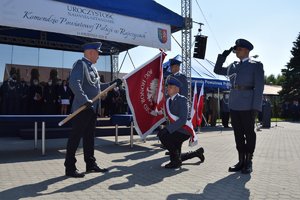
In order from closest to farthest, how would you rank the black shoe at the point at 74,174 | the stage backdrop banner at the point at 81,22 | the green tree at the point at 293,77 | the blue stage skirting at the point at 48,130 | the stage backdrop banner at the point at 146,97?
the black shoe at the point at 74,174 → the stage backdrop banner at the point at 146,97 → the stage backdrop banner at the point at 81,22 → the blue stage skirting at the point at 48,130 → the green tree at the point at 293,77

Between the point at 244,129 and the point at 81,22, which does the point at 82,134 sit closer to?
the point at 244,129

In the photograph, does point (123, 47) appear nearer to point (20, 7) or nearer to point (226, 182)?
point (20, 7)

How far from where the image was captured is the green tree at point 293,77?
41.5 meters

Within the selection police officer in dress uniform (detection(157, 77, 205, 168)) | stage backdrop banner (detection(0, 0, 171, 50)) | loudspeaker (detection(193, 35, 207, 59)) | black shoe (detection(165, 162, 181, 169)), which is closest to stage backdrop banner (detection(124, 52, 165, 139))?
police officer in dress uniform (detection(157, 77, 205, 168))

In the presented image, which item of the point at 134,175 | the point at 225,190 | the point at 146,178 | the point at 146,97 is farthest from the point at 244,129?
the point at 146,97

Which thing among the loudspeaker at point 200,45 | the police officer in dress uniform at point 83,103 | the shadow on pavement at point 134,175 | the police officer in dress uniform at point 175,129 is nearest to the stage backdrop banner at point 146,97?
the shadow on pavement at point 134,175

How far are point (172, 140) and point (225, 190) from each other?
1.68 m

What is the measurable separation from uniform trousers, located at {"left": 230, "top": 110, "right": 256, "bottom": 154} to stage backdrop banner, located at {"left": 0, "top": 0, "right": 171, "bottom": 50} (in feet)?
19.7

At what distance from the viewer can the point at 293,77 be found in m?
42.0

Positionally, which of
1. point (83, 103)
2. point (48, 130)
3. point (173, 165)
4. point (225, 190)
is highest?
point (83, 103)

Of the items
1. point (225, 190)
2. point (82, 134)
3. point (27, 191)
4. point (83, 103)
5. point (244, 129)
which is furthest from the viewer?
point (244, 129)

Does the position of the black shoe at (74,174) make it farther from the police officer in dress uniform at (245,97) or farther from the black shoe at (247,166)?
the black shoe at (247,166)

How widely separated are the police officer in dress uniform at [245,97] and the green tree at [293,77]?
37.5 meters

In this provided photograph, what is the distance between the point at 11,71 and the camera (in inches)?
607
